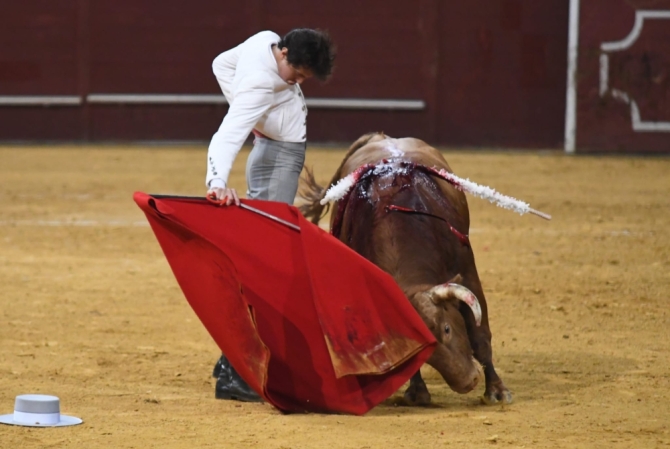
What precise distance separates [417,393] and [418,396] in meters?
0.01

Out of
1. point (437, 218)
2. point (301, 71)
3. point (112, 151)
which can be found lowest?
point (112, 151)

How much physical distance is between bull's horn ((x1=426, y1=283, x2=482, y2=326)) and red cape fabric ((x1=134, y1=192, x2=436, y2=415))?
13cm

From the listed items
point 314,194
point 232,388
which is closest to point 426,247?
point 232,388

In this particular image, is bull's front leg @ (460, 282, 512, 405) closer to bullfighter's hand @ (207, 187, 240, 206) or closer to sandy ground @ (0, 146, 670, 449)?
sandy ground @ (0, 146, 670, 449)

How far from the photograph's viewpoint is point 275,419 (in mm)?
3848

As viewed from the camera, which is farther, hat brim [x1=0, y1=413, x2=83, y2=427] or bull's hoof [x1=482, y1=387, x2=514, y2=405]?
bull's hoof [x1=482, y1=387, x2=514, y2=405]

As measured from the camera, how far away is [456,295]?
377 cm

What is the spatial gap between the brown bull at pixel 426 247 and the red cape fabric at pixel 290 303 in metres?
0.12

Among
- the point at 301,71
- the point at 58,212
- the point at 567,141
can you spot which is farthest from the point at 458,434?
the point at 567,141

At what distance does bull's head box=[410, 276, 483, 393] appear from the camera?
380cm

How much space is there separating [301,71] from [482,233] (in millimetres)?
4490

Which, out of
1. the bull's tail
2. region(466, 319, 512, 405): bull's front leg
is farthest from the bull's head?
the bull's tail

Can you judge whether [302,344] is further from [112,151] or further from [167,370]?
[112,151]

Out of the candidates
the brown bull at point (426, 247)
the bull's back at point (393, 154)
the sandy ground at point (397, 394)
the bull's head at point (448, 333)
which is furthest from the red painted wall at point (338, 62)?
the bull's head at point (448, 333)
